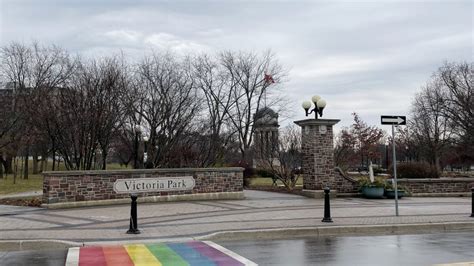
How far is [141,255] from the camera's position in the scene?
9.10 m

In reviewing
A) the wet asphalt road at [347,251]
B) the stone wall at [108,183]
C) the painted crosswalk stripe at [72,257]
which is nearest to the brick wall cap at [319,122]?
the stone wall at [108,183]

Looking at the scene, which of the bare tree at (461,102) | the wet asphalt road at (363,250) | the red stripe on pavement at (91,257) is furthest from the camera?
the bare tree at (461,102)

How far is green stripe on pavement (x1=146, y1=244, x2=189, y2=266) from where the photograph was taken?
27.4 ft

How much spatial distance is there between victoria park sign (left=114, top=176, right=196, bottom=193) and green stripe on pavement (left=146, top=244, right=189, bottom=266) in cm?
874

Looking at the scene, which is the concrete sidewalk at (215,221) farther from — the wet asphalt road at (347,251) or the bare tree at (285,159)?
the bare tree at (285,159)

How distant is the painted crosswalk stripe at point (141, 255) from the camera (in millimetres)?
8438

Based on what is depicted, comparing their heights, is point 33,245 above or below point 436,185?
below

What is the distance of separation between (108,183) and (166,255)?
9.88m

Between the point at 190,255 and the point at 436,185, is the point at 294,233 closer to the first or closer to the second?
the point at 190,255

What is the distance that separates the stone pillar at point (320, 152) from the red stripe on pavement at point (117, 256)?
504 inches

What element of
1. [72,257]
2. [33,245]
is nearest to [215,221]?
[33,245]

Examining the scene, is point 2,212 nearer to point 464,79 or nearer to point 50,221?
point 50,221

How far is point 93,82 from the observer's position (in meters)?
24.2

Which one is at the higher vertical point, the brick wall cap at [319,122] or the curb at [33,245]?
the brick wall cap at [319,122]
